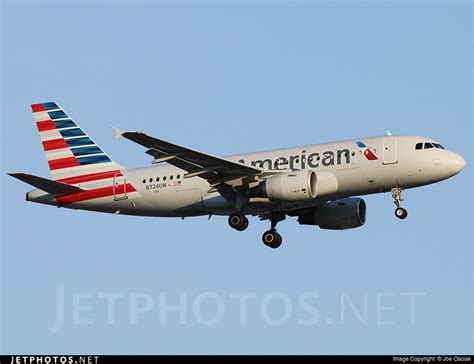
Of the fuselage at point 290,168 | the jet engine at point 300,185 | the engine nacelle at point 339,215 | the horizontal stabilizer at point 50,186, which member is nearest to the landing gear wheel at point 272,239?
the fuselage at point 290,168

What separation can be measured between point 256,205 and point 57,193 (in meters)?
9.10

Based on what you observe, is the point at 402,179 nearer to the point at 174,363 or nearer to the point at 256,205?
the point at 256,205

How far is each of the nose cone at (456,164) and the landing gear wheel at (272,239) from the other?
838 centimetres

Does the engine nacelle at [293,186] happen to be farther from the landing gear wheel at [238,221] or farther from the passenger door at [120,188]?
the passenger door at [120,188]

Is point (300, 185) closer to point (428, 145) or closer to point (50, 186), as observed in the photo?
point (428, 145)

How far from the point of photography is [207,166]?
4722 centimetres

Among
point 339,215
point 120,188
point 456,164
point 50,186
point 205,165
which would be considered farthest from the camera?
point 339,215

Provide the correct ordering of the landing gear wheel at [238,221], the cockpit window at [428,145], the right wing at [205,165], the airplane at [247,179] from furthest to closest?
the landing gear wheel at [238,221]
the cockpit window at [428,145]
the airplane at [247,179]
the right wing at [205,165]

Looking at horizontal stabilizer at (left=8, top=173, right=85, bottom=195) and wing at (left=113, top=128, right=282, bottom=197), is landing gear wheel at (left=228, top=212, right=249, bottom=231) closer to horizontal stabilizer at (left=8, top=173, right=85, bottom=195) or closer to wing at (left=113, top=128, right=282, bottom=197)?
wing at (left=113, top=128, right=282, bottom=197)

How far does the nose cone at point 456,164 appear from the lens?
152 feet

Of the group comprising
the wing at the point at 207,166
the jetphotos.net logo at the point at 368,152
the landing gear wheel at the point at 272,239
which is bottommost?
the landing gear wheel at the point at 272,239

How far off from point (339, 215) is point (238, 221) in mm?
5730

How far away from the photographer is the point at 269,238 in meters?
50.0

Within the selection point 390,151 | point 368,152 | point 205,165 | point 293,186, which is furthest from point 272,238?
point 390,151
